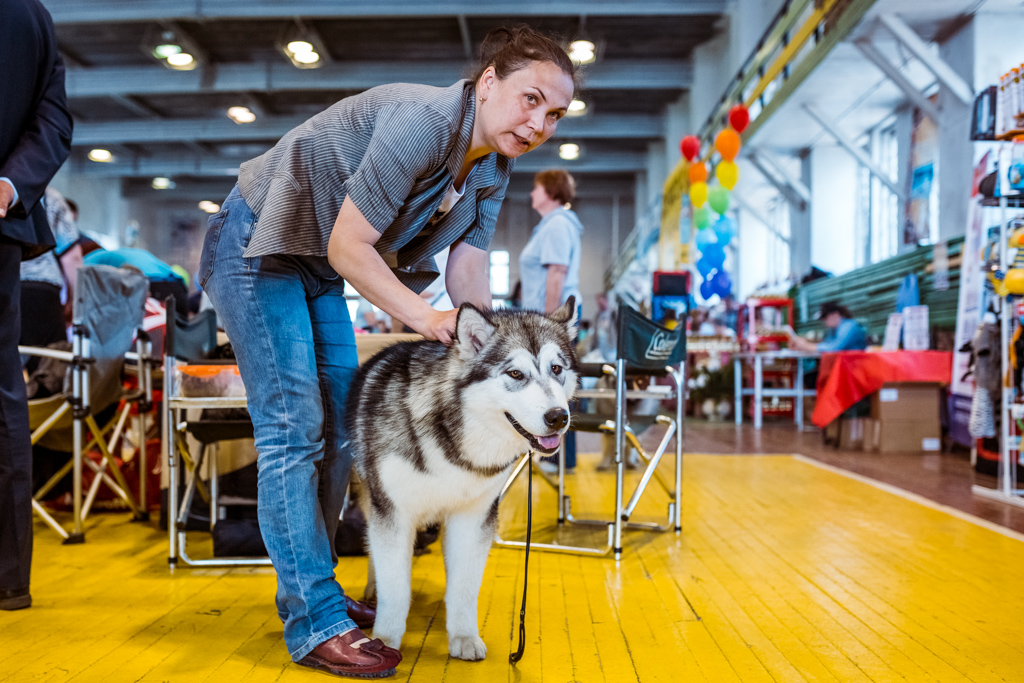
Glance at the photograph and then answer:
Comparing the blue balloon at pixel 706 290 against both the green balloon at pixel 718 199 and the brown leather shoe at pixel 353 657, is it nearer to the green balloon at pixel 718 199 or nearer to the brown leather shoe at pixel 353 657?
the green balloon at pixel 718 199

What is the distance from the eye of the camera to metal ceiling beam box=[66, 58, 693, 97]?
40.9 ft

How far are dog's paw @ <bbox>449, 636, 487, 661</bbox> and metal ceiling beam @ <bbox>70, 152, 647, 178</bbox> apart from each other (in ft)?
55.0

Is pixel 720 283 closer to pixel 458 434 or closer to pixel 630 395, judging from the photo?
pixel 630 395

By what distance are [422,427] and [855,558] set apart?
1.96 metres

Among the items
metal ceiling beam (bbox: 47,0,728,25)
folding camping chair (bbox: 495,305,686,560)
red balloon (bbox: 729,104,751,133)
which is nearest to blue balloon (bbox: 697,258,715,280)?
red balloon (bbox: 729,104,751,133)

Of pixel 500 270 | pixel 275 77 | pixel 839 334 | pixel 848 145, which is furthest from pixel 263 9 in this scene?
pixel 500 270

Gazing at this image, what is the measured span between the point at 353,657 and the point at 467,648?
28cm

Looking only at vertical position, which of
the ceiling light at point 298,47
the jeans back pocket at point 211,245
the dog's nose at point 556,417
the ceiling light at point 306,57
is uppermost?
the ceiling light at point 298,47

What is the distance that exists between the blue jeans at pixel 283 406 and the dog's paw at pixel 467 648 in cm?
26

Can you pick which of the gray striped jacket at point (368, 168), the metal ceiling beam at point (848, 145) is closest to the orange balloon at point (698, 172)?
the metal ceiling beam at point (848, 145)

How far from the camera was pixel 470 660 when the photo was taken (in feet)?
5.94

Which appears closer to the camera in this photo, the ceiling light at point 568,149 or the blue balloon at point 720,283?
the blue balloon at point 720,283

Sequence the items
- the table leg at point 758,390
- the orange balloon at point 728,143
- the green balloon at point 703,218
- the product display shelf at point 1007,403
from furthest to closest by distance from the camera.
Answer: the green balloon at point 703,218 → the orange balloon at point 728,143 → the table leg at point 758,390 → the product display shelf at point 1007,403

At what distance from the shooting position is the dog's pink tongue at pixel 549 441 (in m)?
1.61
